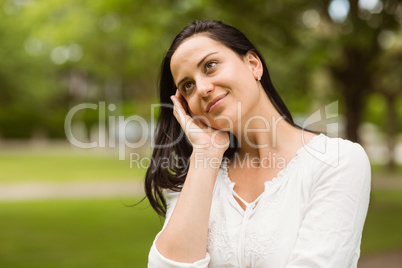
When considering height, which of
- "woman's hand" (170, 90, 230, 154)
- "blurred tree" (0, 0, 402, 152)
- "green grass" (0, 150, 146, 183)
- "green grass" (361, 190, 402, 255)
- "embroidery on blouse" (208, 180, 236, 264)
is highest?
"blurred tree" (0, 0, 402, 152)

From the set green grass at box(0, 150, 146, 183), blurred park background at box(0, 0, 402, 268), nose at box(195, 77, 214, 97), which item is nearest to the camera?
nose at box(195, 77, 214, 97)

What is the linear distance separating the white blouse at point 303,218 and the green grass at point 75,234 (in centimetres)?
471

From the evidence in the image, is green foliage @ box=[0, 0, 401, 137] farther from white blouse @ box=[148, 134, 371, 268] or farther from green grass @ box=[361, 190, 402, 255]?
green grass @ box=[361, 190, 402, 255]

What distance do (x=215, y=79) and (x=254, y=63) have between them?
0.26 meters

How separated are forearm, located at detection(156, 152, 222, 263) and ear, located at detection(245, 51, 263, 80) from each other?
44cm

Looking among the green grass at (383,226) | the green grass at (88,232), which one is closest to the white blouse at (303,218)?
the green grass at (88,232)

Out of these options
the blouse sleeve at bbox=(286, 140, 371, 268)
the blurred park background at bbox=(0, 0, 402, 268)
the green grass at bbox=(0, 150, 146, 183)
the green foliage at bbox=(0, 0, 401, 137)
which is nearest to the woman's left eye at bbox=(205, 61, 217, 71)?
the blouse sleeve at bbox=(286, 140, 371, 268)

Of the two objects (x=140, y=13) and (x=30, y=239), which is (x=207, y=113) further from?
(x=140, y=13)

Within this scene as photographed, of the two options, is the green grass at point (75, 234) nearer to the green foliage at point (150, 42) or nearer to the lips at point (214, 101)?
the green foliage at point (150, 42)

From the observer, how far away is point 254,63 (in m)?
2.22

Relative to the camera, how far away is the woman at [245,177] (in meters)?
1.84

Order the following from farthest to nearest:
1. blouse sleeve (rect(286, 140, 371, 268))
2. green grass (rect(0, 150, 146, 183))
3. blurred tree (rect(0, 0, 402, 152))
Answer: green grass (rect(0, 150, 146, 183)) < blurred tree (rect(0, 0, 402, 152)) < blouse sleeve (rect(286, 140, 371, 268))

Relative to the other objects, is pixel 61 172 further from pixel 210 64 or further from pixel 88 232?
pixel 210 64

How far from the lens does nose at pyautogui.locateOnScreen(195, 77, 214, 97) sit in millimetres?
2045
